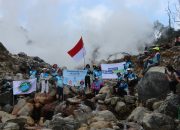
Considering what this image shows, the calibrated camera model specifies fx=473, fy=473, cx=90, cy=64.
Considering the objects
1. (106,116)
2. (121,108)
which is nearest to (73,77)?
(121,108)

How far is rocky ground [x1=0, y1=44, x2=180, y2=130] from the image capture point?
2069 cm

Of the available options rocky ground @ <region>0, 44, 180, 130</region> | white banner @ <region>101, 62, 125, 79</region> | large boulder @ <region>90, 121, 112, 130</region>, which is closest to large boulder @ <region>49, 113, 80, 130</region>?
rocky ground @ <region>0, 44, 180, 130</region>

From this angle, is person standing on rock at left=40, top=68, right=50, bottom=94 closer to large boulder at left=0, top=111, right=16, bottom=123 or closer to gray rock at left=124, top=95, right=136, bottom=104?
large boulder at left=0, top=111, right=16, bottom=123

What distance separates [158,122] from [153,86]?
428 cm

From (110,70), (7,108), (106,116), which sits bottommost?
(106,116)

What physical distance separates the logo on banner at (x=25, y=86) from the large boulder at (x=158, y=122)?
11335mm

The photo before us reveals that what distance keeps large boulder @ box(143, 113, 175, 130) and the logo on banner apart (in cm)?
1133

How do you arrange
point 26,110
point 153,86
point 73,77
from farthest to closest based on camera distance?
1. point 73,77
2. point 26,110
3. point 153,86

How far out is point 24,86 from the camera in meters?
29.4

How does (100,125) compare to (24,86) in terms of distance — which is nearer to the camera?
(100,125)

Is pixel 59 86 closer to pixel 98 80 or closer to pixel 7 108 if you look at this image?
pixel 98 80

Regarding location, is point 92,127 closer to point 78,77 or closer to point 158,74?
point 158,74

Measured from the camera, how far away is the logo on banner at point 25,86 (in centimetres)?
2941

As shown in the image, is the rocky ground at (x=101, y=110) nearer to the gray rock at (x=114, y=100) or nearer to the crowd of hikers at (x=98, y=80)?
the gray rock at (x=114, y=100)
